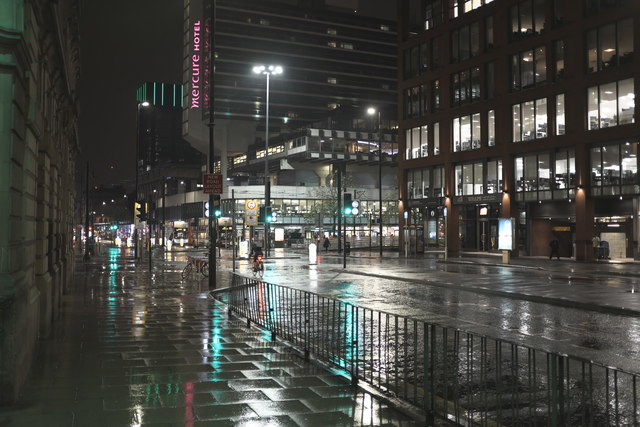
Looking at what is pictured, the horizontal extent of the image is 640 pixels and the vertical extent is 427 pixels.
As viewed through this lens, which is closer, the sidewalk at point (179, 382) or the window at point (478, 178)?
the sidewalk at point (179, 382)

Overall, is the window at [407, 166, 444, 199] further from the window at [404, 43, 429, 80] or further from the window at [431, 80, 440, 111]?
the window at [404, 43, 429, 80]

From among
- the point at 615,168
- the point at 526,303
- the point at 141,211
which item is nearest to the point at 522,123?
the point at 615,168

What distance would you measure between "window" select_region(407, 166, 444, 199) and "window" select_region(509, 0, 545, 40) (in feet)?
45.1

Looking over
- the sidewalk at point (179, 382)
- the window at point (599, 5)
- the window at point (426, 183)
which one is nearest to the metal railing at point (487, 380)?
the sidewalk at point (179, 382)

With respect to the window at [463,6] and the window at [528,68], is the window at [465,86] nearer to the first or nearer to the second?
the window at [528,68]

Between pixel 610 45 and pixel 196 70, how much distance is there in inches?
2384

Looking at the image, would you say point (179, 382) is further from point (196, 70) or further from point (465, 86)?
point (196, 70)

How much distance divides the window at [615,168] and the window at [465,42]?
50.6 feet

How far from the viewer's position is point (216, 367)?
8.63 m

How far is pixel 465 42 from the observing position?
52.5 m

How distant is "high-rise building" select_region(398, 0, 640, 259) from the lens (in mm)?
39750

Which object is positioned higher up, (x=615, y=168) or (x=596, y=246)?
(x=615, y=168)

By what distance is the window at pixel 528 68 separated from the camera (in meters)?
44.8

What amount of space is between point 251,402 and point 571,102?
40923mm
